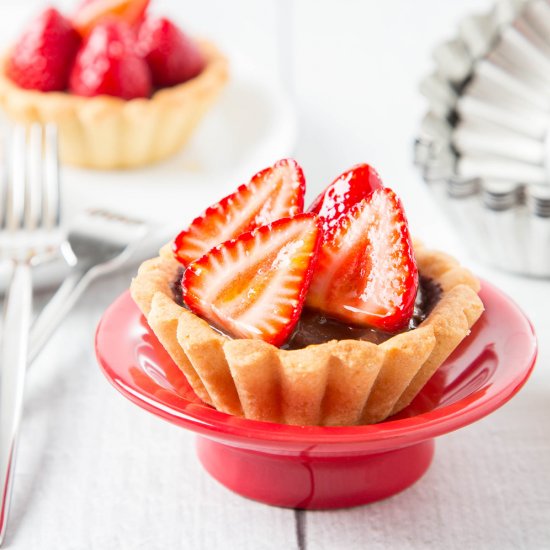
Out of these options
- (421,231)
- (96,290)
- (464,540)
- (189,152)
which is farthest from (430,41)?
(464,540)

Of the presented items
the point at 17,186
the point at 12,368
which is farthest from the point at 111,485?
the point at 17,186

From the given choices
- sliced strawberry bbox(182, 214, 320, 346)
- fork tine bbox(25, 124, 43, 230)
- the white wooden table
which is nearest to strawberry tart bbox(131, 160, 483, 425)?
sliced strawberry bbox(182, 214, 320, 346)

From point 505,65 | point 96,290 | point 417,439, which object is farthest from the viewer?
point 505,65

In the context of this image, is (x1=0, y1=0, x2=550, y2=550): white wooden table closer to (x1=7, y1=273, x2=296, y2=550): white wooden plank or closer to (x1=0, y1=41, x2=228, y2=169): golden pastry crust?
(x1=7, y1=273, x2=296, y2=550): white wooden plank

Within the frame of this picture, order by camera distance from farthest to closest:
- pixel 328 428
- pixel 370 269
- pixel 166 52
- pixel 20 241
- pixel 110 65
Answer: pixel 166 52 < pixel 110 65 < pixel 20 241 < pixel 370 269 < pixel 328 428

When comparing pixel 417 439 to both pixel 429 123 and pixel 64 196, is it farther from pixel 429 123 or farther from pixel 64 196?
pixel 64 196

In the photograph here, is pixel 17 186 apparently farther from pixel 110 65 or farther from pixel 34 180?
pixel 110 65

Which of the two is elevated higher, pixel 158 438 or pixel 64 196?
pixel 158 438
